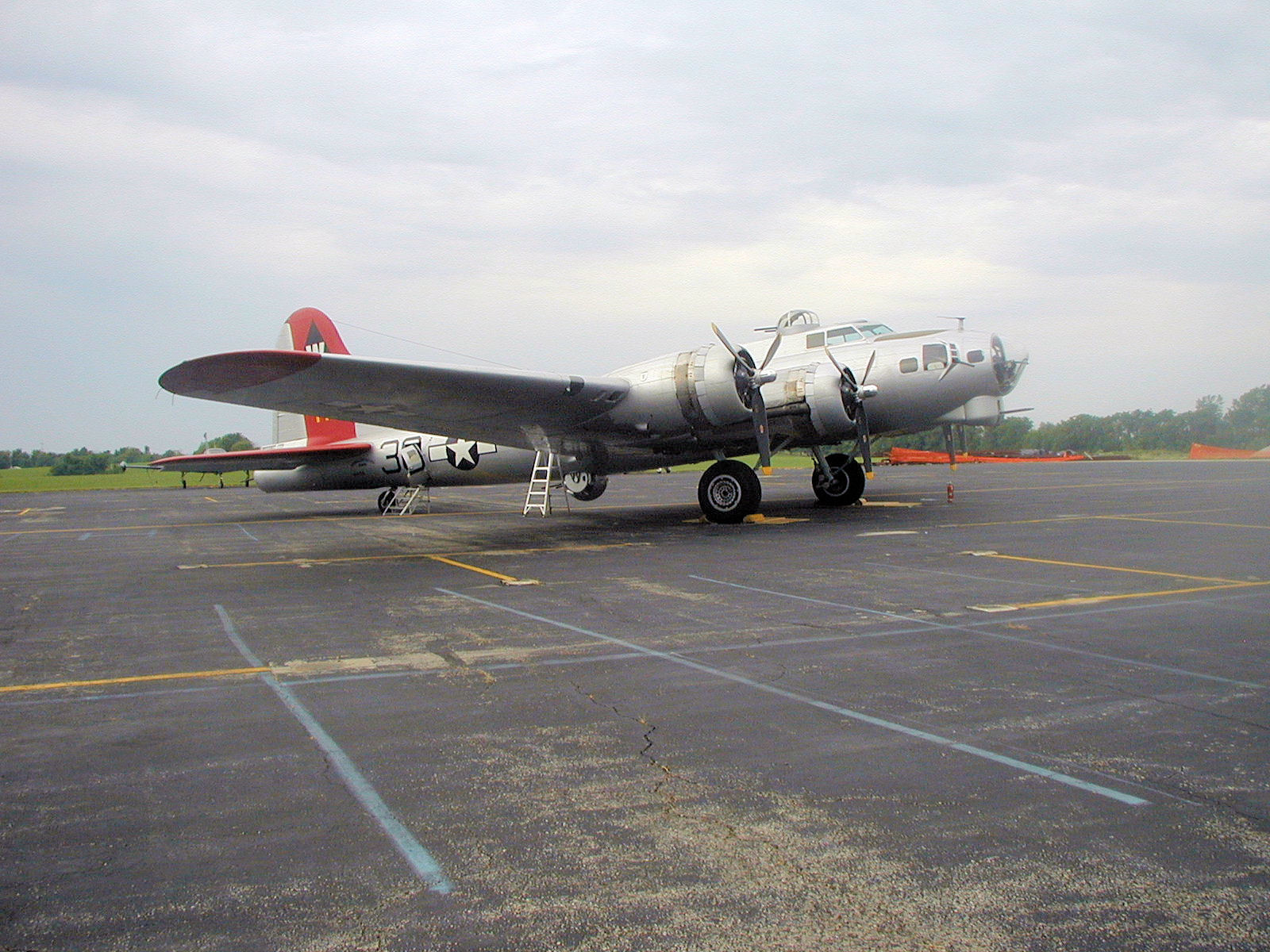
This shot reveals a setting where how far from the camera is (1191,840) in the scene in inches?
136

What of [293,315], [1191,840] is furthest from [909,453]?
[1191,840]

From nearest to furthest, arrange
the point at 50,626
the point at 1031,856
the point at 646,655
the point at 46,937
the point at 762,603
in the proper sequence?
the point at 46,937
the point at 1031,856
the point at 646,655
the point at 50,626
the point at 762,603

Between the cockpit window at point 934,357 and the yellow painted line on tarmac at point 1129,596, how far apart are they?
892 cm

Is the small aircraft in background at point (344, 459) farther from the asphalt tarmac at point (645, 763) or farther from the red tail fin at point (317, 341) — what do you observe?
the asphalt tarmac at point (645, 763)

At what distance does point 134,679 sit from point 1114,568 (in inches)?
425

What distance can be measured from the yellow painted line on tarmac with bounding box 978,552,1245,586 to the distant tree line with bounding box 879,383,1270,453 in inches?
2683

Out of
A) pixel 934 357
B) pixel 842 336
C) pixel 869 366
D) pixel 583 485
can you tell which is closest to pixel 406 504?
pixel 583 485

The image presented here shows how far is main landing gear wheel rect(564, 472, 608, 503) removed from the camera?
20.9 m

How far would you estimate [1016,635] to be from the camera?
7.37m

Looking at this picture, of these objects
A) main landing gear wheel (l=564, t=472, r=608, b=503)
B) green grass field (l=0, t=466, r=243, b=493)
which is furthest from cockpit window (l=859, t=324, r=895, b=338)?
green grass field (l=0, t=466, r=243, b=493)

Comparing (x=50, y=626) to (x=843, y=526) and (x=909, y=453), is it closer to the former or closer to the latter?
(x=843, y=526)

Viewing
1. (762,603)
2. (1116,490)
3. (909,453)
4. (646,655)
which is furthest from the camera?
(909,453)

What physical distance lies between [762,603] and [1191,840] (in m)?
5.70

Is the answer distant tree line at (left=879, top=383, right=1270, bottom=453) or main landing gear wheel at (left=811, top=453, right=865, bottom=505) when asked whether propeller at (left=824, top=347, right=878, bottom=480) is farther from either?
distant tree line at (left=879, top=383, right=1270, bottom=453)
